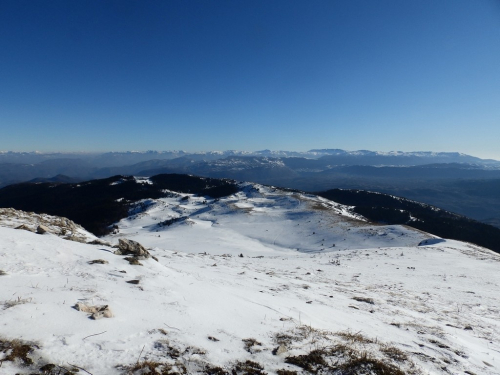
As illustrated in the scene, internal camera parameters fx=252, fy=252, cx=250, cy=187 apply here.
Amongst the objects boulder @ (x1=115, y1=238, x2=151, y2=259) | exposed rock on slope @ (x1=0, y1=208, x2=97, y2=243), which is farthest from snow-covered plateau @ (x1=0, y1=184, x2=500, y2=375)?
exposed rock on slope @ (x1=0, y1=208, x2=97, y2=243)

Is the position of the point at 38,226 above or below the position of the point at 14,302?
below

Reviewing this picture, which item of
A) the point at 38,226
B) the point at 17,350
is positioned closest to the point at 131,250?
the point at 38,226

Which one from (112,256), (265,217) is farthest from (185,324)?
(265,217)

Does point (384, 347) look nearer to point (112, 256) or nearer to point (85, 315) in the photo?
point (85, 315)

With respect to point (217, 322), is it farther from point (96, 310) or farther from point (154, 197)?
point (154, 197)

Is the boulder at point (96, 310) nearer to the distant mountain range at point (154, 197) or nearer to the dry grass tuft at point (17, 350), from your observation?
the dry grass tuft at point (17, 350)

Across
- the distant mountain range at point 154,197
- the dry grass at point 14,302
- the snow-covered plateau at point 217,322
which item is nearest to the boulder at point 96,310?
the snow-covered plateau at point 217,322

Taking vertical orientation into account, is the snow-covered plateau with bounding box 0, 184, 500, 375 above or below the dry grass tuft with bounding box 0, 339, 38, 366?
below

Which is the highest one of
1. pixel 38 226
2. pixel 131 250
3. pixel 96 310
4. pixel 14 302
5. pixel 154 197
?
pixel 14 302

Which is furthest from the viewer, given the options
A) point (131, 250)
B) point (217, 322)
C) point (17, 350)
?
point (131, 250)

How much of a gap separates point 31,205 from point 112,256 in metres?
163

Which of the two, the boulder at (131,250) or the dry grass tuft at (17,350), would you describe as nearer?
the dry grass tuft at (17,350)

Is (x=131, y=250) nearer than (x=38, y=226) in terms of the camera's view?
Yes

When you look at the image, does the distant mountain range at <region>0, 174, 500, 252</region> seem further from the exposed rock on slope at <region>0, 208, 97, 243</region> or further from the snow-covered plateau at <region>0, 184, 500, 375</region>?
the snow-covered plateau at <region>0, 184, 500, 375</region>
